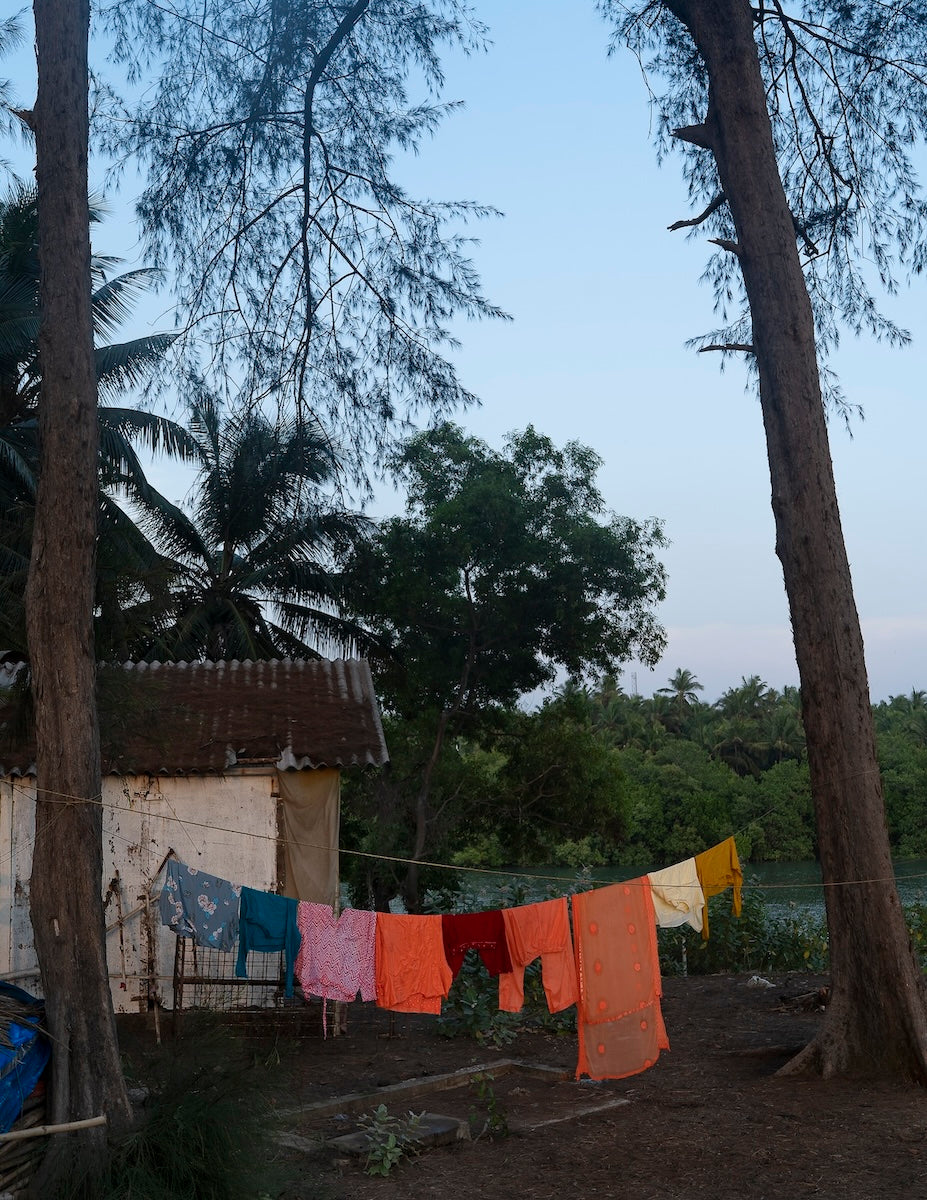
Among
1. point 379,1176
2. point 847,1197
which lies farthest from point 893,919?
point 379,1176

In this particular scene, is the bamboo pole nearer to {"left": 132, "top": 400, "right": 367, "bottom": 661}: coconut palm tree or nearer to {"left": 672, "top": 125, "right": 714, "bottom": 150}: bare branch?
{"left": 672, "top": 125, "right": 714, "bottom": 150}: bare branch

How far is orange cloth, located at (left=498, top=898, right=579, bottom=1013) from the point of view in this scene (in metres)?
6.99

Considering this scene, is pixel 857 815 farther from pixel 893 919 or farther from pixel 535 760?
pixel 535 760

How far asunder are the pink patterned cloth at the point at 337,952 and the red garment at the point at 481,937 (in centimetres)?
53

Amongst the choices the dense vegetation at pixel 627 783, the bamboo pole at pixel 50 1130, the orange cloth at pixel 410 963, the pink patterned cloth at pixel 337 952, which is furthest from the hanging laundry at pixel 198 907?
the dense vegetation at pixel 627 783

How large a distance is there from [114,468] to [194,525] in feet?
11.5

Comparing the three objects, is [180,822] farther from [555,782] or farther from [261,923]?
[555,782]

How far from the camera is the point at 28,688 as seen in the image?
6.46 metres

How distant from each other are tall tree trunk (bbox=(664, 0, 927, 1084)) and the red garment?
2.07 meters

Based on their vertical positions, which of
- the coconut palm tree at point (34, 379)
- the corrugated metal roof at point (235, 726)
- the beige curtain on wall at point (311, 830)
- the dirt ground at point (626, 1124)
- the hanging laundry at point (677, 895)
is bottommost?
the dirt ground at point (626, 1124)

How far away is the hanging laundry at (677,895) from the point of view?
7844 mm

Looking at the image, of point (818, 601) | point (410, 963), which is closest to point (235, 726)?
point (410, 963)

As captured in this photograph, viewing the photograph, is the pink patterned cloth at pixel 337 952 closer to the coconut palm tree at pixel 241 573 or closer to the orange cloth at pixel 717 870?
the orange cloth at pixel 717 870

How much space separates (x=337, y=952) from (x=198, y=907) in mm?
1370
